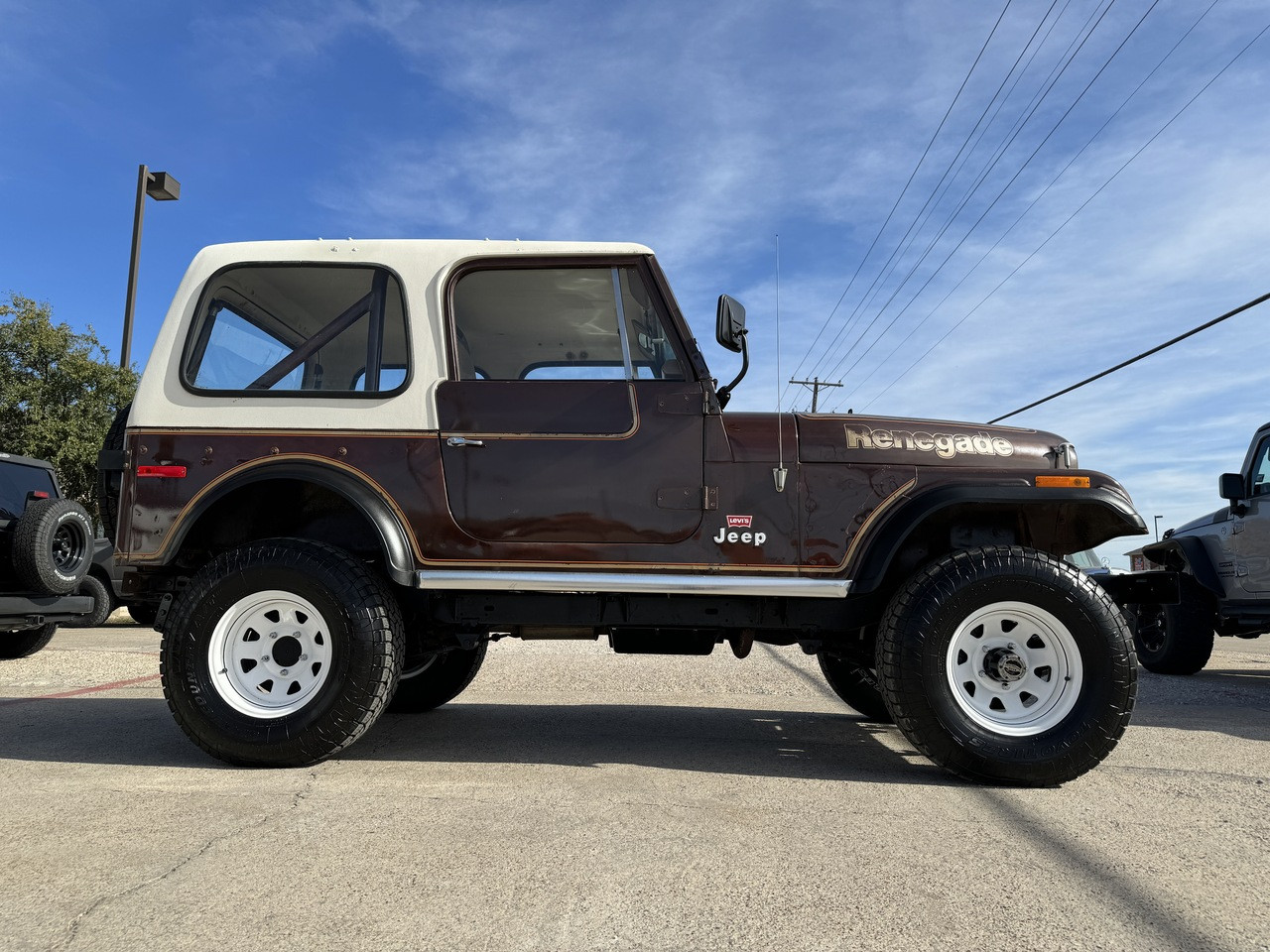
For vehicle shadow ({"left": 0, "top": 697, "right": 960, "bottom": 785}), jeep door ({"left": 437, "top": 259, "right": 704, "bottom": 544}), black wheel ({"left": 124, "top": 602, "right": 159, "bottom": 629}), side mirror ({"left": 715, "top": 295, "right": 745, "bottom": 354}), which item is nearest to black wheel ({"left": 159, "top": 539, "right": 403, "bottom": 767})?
vehicle shadow ({"left": 0, "top": 697, "right": 960, "bottom": 785})

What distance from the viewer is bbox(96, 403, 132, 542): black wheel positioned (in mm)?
4102

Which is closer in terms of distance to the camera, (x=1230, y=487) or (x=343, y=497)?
(x=343, y=497)

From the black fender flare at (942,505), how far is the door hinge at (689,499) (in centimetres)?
70

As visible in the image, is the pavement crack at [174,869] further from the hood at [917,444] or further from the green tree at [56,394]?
the green tree at [56,394]

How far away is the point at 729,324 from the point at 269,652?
247 cm

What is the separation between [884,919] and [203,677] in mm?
2936

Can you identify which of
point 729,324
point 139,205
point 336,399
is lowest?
point 336,399

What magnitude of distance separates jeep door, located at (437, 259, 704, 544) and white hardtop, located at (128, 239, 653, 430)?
0.07m

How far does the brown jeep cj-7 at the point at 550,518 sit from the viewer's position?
3.70 meters

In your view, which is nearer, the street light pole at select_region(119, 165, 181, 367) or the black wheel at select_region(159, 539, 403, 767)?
the black wheel at select_region(159, 539, 403, 767)

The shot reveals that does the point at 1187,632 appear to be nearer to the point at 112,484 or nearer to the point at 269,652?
the point at 269,652

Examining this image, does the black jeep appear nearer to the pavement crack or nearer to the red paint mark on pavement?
the red paint mark on pavement

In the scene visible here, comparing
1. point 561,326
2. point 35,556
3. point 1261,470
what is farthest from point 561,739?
point 1261,470

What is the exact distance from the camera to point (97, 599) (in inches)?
462
